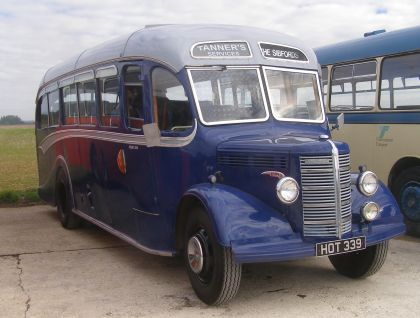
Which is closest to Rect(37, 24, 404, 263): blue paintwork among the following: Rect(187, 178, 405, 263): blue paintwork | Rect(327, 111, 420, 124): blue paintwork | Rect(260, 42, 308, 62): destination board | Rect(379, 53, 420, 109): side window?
Rect(187, 178, 405, 263): blue paintwork

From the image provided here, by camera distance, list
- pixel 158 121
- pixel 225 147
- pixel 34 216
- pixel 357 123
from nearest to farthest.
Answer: pixel 225 147 < pixel 158 121 < pixel 357 123 < pixel 34 216

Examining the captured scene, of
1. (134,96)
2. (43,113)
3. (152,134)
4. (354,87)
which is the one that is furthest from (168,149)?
(43,113)

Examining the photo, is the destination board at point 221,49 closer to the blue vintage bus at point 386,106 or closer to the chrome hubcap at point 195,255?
the chrome hubcap at point 195,255

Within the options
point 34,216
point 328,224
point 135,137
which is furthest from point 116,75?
point 34,216

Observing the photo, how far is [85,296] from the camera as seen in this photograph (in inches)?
214

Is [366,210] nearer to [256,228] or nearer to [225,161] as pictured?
[256,228]

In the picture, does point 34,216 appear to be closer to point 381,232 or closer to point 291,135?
point 291,135

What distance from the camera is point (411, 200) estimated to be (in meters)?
7.98

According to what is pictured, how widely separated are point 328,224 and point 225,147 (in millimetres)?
Result: 1163

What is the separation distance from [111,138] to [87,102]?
116 centimetres

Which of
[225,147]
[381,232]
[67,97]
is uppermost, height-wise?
[67,97]

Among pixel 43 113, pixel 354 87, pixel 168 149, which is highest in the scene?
pixel 354 87

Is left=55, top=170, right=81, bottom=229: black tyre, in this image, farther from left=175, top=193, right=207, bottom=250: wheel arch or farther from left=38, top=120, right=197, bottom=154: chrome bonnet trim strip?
left=175, top=193, right=207, bottom=250: wheel arch

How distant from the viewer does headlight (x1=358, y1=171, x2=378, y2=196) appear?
5.31 metres
